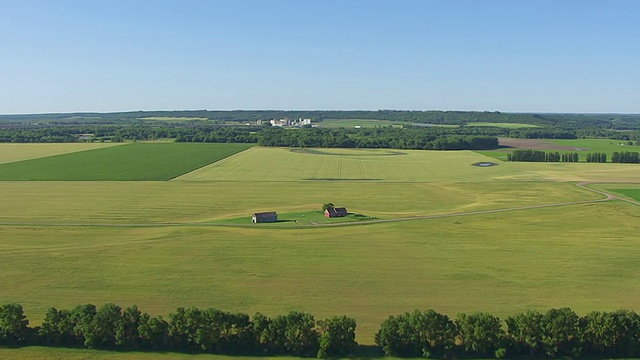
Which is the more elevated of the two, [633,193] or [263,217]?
[633,193]

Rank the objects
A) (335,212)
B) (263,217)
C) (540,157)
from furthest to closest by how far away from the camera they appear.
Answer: (540,157), (335,212), (263,217)

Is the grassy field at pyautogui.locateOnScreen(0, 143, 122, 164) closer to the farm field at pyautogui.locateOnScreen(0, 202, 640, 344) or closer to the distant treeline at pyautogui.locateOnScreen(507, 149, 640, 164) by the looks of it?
the farm field at pyautogui.locateOnScreen(0, 202, 640, 344)

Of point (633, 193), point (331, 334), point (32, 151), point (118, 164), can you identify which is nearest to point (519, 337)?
point (331, 334)

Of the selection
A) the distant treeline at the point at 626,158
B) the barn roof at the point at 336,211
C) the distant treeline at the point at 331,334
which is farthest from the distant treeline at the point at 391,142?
the distant treeline at the point at 331,334

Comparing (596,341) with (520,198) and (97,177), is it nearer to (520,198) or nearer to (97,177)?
Result: (520,198)

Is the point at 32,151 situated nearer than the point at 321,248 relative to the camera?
No

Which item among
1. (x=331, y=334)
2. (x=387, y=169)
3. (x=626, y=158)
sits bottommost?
(x=331, y=334)

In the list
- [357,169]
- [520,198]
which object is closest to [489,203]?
[520,198]

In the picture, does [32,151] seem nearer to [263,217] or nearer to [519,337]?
[263,217]
